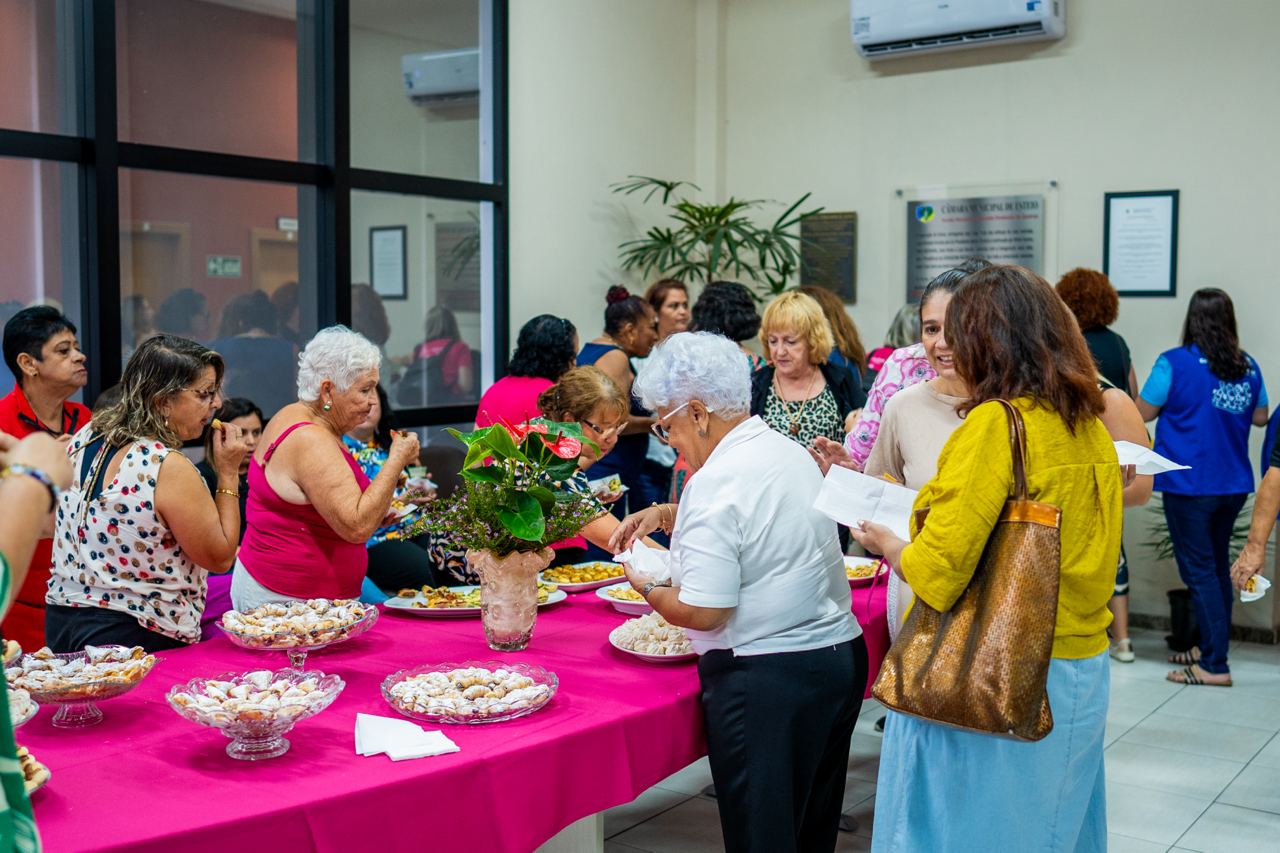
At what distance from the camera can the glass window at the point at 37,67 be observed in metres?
4.50

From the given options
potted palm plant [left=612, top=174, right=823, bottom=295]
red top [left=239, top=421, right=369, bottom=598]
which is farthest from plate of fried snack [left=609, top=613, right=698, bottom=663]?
potted palm plant [left=612, top=174, right=823, bottom=295]

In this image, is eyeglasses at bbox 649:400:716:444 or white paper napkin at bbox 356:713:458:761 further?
eyeglasses at bbox 649:400:716:444

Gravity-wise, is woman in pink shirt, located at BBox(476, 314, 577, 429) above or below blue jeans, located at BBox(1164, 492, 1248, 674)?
above

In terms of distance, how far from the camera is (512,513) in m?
2.71

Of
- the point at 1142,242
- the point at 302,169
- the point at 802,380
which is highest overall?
the point at 302,169

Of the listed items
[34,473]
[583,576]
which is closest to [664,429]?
[583,576]

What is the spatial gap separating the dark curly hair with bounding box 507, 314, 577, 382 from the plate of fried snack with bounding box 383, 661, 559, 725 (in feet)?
7.46

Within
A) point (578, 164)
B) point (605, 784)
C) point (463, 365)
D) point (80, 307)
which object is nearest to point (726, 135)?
point (578, 164)

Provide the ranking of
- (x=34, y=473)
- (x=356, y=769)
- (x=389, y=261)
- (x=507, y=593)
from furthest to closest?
(x=389, y=261) → (x=507, y=593) → (x=356, y=769) → (x=34, y=473)

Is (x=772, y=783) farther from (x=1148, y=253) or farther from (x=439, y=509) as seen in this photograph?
(x=1148, y=253)

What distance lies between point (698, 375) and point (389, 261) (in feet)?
12.4

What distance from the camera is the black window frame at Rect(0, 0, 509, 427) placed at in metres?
4.62

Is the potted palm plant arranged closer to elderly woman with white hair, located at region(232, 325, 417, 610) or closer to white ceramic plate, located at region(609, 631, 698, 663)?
elderly woman with white hair, located at region(232, 325, 417, 610)

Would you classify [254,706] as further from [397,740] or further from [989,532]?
[989,532]
